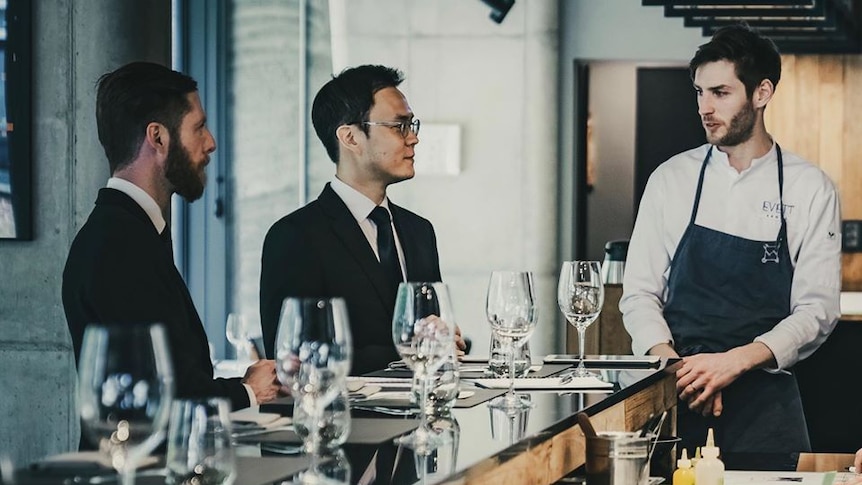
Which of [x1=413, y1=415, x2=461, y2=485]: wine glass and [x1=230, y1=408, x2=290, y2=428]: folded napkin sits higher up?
[x1=230, y1=408, x2=290, y2=428]: folded napkin

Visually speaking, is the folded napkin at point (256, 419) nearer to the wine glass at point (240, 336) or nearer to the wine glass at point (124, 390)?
the wine glass at point (124, 390)

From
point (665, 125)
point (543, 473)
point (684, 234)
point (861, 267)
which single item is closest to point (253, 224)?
point (665, 125)

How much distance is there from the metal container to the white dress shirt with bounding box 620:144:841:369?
1.38 metres

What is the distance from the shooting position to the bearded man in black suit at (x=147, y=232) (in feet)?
9.62

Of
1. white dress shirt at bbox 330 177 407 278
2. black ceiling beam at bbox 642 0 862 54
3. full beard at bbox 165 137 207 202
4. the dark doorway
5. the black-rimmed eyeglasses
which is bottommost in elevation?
white dress shirt at bbox 330 177 407 278

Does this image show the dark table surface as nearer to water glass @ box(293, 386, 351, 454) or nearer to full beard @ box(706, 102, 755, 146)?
water glass @ box(293, 386, 351, 454)

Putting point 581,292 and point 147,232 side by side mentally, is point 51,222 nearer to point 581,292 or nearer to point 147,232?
point 147,232

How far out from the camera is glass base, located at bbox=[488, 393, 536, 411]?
7.68 ft

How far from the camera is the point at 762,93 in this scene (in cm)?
374

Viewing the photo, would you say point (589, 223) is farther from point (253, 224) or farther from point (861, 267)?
point (253, 224)

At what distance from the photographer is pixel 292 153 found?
810 centimetres

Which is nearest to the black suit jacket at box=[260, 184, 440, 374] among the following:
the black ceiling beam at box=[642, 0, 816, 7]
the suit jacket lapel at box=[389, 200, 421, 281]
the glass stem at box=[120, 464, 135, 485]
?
the suit jacket lapel at box=[389, 200, 421, 281]

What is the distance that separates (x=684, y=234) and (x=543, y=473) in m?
1.69

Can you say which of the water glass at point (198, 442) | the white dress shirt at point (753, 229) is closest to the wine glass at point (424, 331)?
the water glass at point (198, 442)
